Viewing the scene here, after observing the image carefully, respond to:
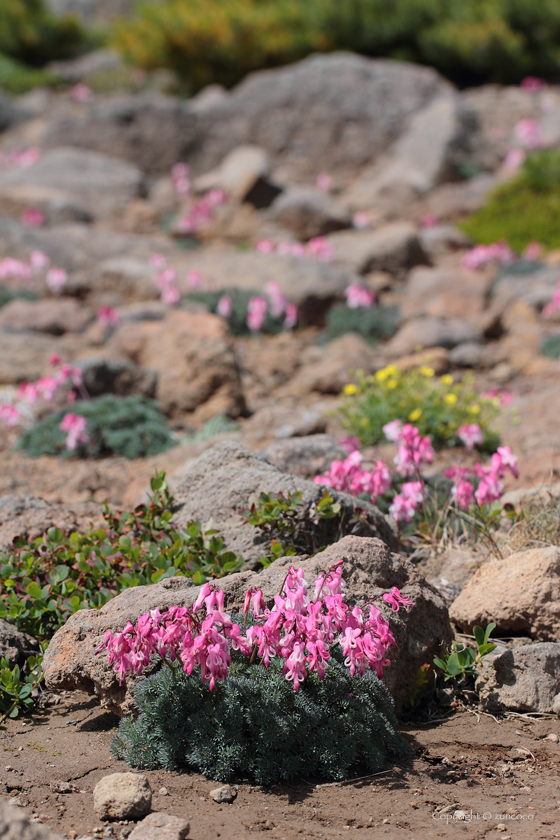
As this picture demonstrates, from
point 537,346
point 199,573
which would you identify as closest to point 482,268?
point 537,346

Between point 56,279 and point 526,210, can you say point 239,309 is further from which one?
point 526,210

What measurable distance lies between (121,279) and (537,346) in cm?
520

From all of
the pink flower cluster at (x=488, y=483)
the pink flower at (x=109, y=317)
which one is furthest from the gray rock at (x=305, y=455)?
the pink flower at (x=109, y=317)

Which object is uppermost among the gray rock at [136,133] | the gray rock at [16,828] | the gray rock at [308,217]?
the gray rock at [136,133]

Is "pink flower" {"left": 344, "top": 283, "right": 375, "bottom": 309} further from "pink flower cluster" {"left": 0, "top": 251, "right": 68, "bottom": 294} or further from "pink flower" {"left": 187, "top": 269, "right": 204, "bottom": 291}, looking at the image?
"pink flower cluster" {"left": 0, "top": 251, "right": 68, "bottom": 294}

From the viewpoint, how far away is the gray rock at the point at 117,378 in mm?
7055

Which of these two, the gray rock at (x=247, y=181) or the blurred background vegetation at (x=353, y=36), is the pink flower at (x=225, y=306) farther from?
the blurred background vegetation at (x=353, y=36)

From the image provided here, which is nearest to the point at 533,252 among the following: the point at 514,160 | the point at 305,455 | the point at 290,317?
the point at 290,317

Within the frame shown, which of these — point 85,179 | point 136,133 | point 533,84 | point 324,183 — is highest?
point 533,84

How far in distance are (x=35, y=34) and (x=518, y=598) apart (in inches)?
1061

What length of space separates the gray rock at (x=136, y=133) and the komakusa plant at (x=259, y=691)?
14.7 m

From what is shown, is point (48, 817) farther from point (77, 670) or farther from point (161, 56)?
point (161, 56)

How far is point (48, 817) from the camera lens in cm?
261

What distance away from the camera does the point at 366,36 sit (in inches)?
762
